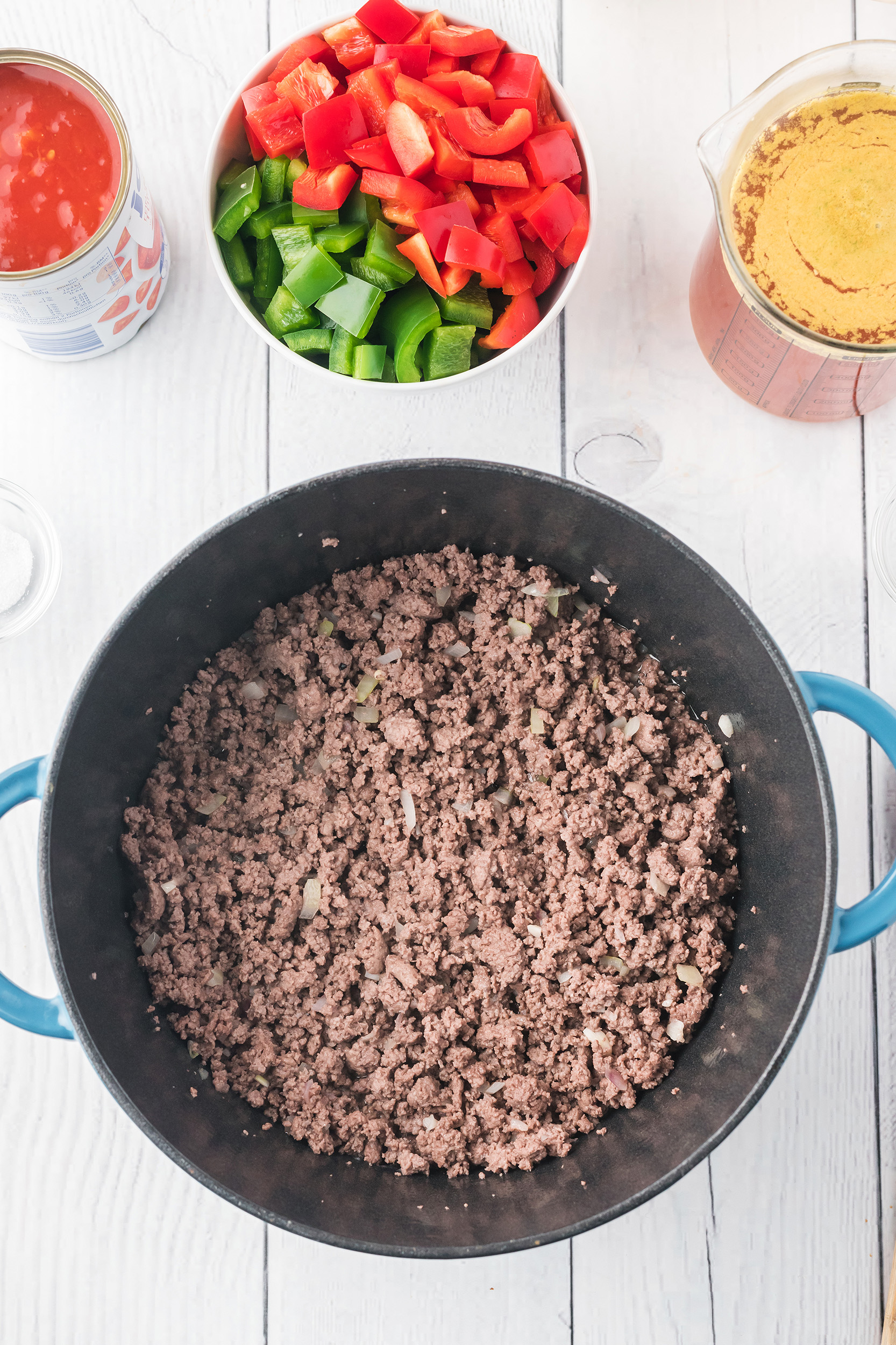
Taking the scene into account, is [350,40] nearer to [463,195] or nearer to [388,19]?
[388,19]

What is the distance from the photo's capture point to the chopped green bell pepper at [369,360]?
1109 millimetres

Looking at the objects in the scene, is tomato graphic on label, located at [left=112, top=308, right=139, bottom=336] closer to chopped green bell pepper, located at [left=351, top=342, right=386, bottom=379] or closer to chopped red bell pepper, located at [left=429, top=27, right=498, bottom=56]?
chopped green bell pepper, located at [left=351, top=342, right=386, bottom=379]

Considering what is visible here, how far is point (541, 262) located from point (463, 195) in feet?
0.37

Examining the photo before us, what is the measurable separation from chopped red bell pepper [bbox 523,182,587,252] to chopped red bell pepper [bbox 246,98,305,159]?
0.83 feet

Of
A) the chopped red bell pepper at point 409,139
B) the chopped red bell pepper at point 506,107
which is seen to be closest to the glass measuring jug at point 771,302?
the chopped red bell pepper at point 506,107

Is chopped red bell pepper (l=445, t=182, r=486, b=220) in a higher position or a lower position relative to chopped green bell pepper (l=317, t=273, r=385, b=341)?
higher

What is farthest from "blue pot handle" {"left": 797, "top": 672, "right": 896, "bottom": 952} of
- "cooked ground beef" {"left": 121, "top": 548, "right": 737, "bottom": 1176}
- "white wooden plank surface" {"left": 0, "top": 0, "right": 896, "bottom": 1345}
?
"white wooden plank surface" {"left": 0, "top": 0, "right": 896, "bottom": 1345}

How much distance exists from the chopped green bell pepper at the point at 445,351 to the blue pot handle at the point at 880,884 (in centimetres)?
49

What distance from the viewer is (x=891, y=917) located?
0.96 m

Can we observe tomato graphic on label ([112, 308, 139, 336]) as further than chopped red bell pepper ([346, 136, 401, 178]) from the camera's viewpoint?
Yes

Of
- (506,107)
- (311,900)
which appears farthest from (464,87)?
(311,900)

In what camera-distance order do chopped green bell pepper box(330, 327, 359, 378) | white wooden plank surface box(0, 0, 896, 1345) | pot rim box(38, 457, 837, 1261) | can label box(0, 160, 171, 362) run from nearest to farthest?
pot rim box(38, 457, 837, 1261) < can label box(0, 160, 171, 362) < chopped green bell pepper box(330, 327, 359, 378) < white wooden plank surface box(0, 0, 896, 1345)

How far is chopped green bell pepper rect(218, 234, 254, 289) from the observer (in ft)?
3.76

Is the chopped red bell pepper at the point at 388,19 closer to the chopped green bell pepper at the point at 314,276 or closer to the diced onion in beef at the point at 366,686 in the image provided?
the chopped green bell pepper at the point at 314,276
